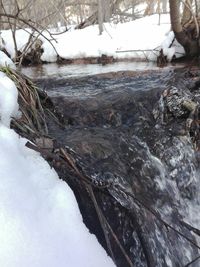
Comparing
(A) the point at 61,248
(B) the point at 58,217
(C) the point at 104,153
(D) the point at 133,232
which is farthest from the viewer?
(C) the point at 104,153

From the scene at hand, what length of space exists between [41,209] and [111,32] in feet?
24.8

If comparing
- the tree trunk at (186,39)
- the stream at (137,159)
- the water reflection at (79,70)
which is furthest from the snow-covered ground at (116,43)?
the stream at (137,159)

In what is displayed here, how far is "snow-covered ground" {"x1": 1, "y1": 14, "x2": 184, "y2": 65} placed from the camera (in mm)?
6902

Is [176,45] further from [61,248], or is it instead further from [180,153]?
[61,248]

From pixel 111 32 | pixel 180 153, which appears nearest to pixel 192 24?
pixel 111 32

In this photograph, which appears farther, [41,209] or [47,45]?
[47,45]

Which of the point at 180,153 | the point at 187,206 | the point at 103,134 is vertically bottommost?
the point at 187,206

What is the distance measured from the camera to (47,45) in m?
7.61

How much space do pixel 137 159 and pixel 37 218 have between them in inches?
50.0

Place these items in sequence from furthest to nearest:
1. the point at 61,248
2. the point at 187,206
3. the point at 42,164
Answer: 1. the point at 187,206
2. the point at 42,164
3. the point at 61,248

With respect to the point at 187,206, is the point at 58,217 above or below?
above

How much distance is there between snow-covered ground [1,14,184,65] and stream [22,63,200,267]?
2523mm

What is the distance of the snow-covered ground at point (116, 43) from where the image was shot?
690cm

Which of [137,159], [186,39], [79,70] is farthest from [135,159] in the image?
[186,39]
